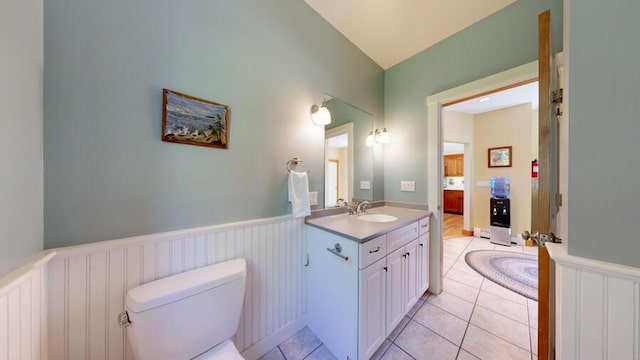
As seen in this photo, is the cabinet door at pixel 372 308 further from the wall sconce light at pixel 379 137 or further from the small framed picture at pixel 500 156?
the small framed picture at pixel 500 156

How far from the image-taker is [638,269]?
588 millimetres

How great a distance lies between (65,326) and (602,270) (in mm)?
1997

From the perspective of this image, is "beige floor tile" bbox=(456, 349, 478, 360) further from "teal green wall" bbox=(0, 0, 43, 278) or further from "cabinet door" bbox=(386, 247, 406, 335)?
"teal green wall" bbox=(0, 0, 43, 278)

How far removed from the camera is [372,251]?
4.08ft

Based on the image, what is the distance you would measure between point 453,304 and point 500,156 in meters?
3.40

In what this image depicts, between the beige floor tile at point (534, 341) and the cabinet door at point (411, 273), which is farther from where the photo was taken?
the cabinet door at point (411, 273)

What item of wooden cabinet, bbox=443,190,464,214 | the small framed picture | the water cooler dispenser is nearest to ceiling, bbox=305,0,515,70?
the small framed picture

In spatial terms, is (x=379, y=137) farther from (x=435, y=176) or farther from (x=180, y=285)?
(x=180, y=285)

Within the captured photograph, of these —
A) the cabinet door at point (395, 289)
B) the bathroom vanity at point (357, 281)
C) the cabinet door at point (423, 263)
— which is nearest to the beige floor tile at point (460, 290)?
the cabinet door at point (423, 263)

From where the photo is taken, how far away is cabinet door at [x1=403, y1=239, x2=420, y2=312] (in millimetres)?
1647

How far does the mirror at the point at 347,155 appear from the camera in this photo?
1.84 meters

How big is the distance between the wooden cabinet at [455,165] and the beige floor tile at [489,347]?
5.97 meters

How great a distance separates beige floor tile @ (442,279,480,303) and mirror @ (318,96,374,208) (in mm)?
1290

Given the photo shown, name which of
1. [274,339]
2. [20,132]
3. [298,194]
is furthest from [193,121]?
[274,339]
